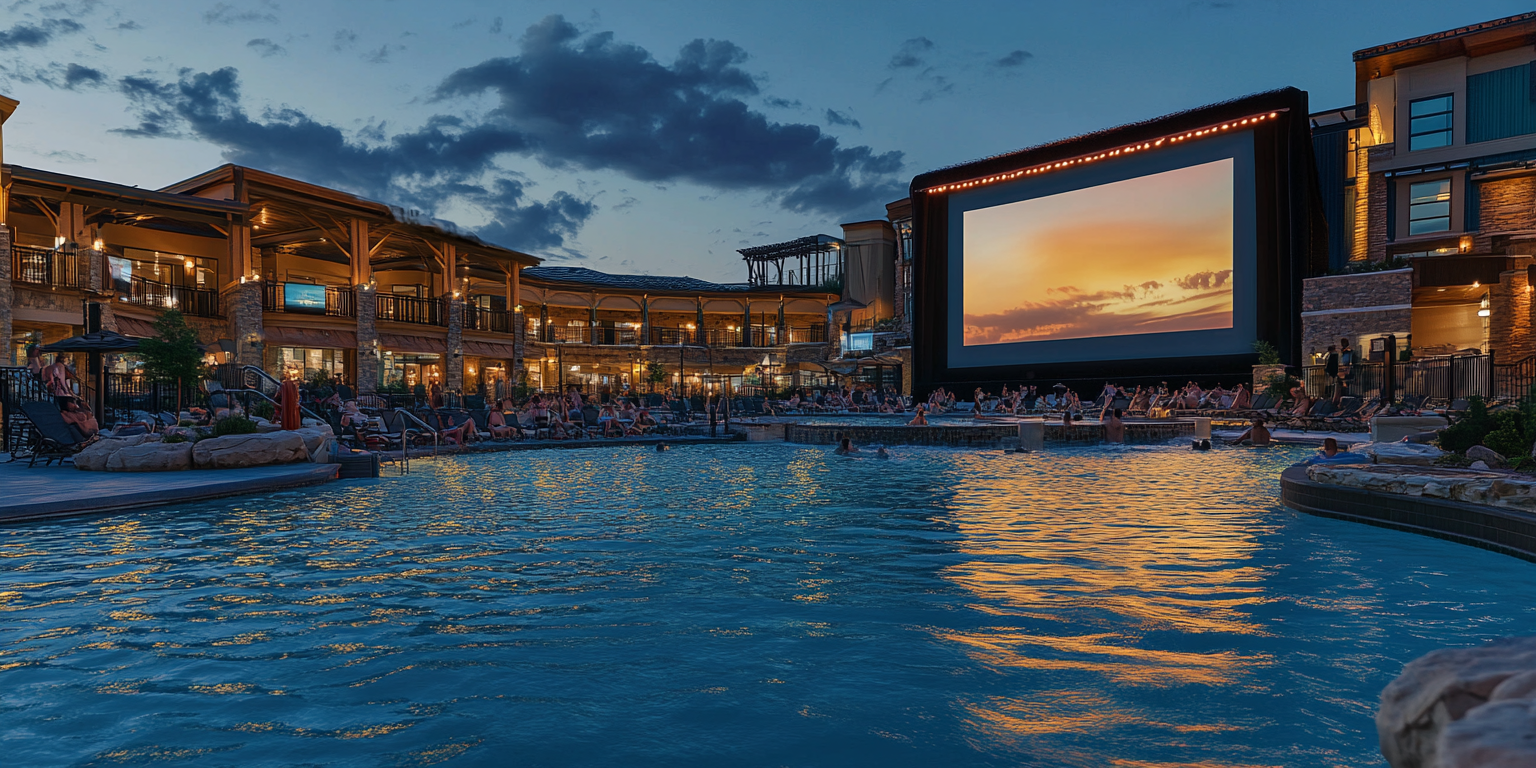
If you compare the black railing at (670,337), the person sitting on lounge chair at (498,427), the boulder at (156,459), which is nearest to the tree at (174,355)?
the person sitting on lounge chair at (498,427)

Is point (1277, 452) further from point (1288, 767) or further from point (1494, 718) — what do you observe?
point (1494, 718)

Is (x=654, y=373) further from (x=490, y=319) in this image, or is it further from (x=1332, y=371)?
(x=1332, y=371)

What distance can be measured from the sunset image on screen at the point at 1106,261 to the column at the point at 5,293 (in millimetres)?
24380

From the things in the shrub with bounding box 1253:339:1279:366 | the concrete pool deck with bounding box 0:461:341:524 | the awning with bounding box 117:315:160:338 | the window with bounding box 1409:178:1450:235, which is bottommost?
the concrete pool deck with bounding box 0:461:341:524

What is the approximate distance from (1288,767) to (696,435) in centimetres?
1638

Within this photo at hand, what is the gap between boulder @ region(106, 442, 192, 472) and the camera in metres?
9.27

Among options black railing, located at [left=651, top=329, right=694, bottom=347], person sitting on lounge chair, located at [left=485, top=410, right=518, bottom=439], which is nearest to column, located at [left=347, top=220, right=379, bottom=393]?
person sitting on lounge chair, located at [left=485, top=410, right=518, bottom=439]

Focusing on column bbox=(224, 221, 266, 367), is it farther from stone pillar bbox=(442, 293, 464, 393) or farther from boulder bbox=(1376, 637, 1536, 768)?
boulder bbox=(1376, 637, 1536, 768)

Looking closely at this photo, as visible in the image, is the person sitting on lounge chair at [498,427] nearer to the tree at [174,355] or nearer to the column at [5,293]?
the tree at [174,355]

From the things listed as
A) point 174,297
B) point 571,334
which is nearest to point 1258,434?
point 174,297

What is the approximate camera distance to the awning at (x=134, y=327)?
64.7 ft

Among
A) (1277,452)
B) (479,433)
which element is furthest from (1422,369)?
(479,433)

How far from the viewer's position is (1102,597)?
14.0 feet

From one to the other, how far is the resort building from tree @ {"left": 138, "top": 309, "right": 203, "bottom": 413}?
24.6m
